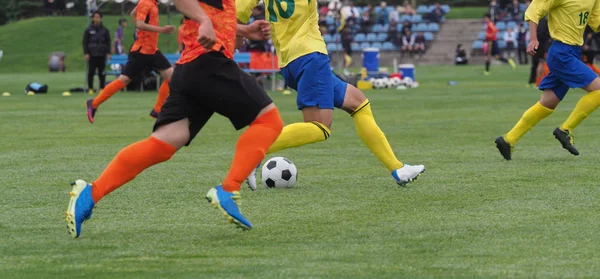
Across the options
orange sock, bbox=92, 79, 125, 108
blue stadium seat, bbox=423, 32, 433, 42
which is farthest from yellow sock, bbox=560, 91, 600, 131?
blue stadium seat, bbox=423, 32, 433, 42

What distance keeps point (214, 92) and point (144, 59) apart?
12283 millimetres

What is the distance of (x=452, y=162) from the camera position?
10.6 m

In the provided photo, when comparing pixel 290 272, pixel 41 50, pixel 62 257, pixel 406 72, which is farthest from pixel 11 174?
pixel 41 50

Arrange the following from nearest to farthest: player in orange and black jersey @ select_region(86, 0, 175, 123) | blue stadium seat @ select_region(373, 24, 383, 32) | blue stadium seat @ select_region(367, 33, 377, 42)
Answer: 1. player in orange and black jersey @ select_region(86, 0, 175, 123)
2. blue stadium seat @ select_region(367, 33, 377, 42)
3. blue stadium seat @ select_region(373, 24, 383, 32)

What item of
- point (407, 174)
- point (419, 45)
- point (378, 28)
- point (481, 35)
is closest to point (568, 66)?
point (407, 174)

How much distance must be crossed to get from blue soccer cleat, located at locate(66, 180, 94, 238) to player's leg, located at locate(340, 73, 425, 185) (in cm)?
281

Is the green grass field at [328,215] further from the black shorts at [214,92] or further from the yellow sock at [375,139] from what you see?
the black shorts at [214,92]

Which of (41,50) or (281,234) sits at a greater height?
(281,234)

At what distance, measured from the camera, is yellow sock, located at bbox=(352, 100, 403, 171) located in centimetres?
851

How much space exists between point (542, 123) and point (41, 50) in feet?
133

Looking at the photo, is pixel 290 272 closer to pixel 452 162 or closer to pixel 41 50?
pixel 452 162

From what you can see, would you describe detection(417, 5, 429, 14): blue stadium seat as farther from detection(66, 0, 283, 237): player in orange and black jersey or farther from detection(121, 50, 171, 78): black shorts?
detection(66, 0, 283, 237): player in orange and black jersey

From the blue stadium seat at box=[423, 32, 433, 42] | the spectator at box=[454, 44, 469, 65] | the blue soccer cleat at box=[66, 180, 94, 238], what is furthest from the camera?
the blue stadium seat at box=[423, 32, 433, 42]

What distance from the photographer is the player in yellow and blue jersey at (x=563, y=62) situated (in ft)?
34.9
